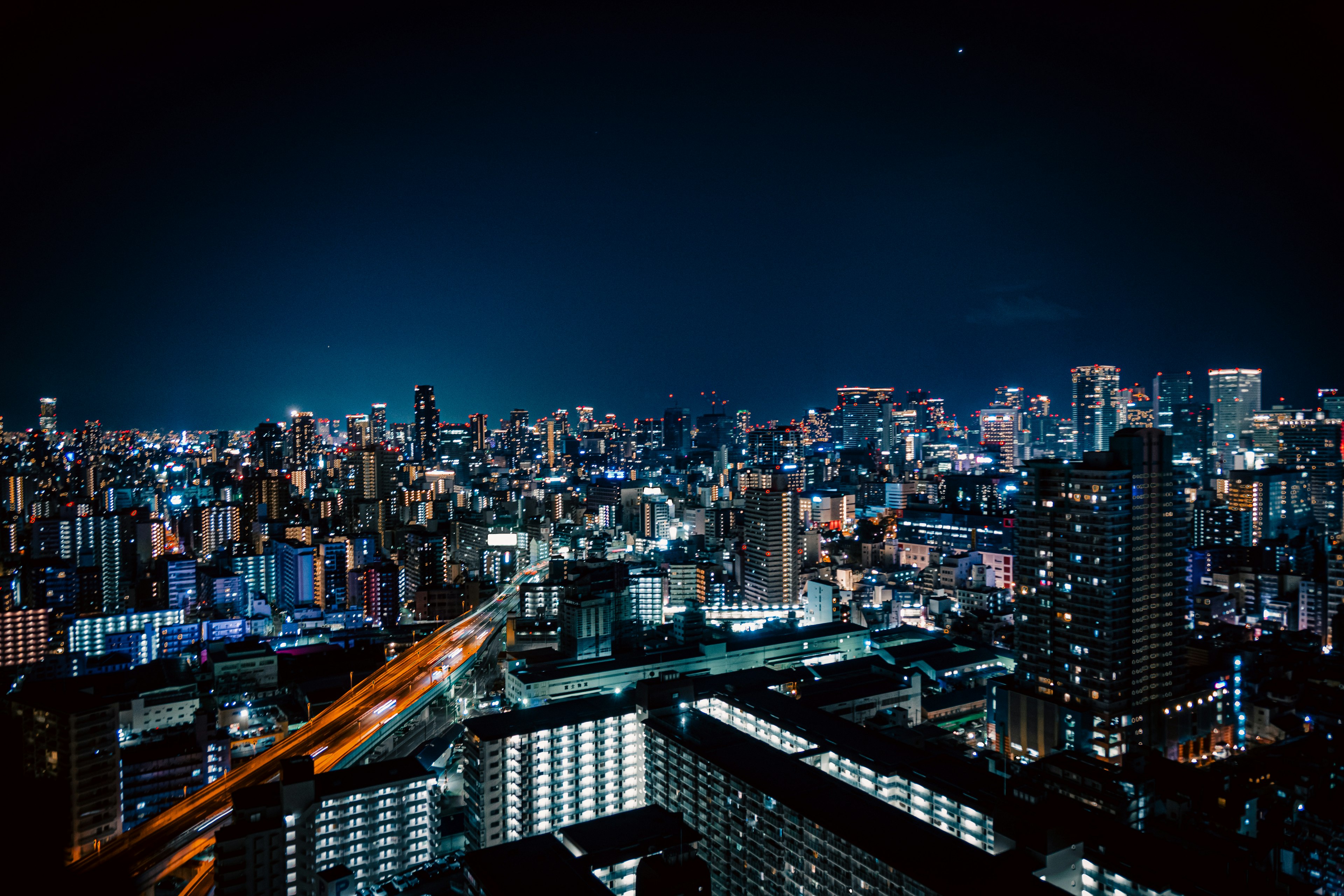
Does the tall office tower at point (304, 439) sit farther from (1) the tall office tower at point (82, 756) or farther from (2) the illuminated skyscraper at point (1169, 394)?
(2) the illuminated skyscraper at point (1169, 394)

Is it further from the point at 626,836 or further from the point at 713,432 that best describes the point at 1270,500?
the point at 713,432

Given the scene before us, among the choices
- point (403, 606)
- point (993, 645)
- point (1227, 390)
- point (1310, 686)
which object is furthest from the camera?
point (1227, 390)

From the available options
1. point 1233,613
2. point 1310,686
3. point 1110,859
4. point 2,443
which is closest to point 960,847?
point 1110,859

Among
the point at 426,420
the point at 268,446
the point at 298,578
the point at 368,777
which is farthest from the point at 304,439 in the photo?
the point at 368,777

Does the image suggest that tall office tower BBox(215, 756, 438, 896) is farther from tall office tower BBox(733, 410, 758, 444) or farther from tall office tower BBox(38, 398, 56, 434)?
tall office tower BBox(733, 410, 758, 444)

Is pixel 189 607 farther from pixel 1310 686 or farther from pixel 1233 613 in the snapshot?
pixel 1233 613

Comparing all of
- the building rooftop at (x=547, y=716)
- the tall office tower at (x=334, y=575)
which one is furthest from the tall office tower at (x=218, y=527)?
the building rooftop at (x=547, y=716)
